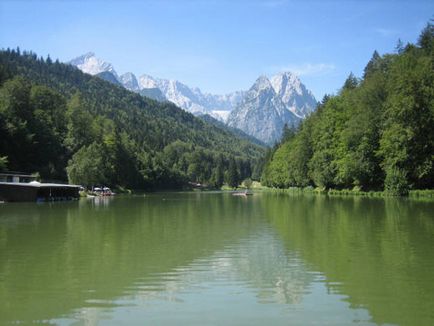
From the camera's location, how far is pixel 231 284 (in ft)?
49.3

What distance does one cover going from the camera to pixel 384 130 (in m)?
80.3

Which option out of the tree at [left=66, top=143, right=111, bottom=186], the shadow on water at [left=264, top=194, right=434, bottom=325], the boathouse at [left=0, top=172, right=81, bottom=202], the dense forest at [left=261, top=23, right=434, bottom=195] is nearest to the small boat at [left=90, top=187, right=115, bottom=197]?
the tree at [left=66, top=143, right=111, bottom=186]

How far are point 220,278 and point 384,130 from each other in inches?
2800

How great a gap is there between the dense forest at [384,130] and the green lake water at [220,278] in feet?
156

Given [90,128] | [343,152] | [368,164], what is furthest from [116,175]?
[368,164]

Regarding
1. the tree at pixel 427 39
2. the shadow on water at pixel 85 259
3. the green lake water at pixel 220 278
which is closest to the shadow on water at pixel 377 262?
the green lake water at pixel 220 278

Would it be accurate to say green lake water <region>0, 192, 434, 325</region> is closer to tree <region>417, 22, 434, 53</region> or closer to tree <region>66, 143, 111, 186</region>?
tree <region>417, 22, 434, 53</region>

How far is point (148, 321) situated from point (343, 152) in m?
88.6

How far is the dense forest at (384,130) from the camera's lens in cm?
7119

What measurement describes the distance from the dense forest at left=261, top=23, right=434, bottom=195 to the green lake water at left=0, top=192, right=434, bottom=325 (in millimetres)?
47459

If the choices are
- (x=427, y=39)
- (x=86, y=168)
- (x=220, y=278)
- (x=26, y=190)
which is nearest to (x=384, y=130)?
(x=427, y=39)

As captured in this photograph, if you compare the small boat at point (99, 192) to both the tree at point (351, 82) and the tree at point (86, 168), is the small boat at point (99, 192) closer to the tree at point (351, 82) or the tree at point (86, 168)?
the tree at point (86, 168)

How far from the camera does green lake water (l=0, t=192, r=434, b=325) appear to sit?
38.0ft

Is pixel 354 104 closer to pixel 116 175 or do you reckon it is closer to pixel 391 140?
pixel 391 140
